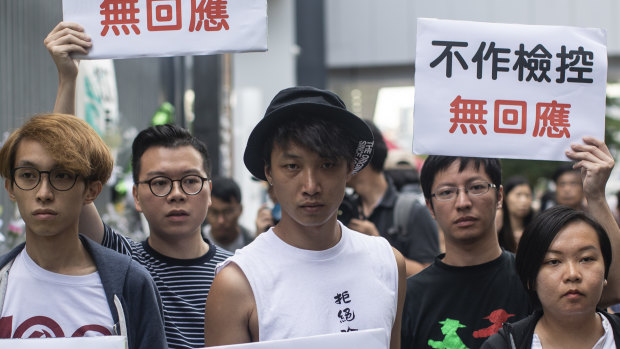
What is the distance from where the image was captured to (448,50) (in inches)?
120

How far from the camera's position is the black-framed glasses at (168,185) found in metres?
3.22

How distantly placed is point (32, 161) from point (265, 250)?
2.63ft

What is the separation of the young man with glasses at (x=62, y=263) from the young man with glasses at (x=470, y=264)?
1.06 metres

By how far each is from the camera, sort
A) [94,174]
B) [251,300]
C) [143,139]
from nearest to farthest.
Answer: [251,300]
[94,174]
[143,139]

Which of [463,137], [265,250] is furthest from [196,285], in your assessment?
[463,137]

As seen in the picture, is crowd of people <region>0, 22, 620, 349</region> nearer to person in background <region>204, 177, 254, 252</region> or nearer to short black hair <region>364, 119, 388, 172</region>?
short black hair <region>364, 119, 388, 172</region>

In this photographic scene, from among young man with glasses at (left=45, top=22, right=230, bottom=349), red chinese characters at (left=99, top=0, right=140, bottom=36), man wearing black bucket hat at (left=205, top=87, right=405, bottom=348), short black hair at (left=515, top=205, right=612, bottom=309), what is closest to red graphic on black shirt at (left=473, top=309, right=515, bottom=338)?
short black hair at (left=515, top=205, right=612, bottom=309)

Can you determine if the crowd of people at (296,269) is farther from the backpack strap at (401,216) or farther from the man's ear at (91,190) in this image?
the backpack strap at (401,216)

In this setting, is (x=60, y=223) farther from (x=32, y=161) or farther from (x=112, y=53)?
(x=112, y=53)

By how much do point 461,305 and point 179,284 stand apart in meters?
1.12

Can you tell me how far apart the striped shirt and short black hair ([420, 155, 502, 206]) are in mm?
969

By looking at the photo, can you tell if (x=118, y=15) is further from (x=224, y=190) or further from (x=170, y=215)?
(x=224, y=190)

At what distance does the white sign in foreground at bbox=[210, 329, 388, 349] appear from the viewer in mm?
2279

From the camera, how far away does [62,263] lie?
8.22 feet
